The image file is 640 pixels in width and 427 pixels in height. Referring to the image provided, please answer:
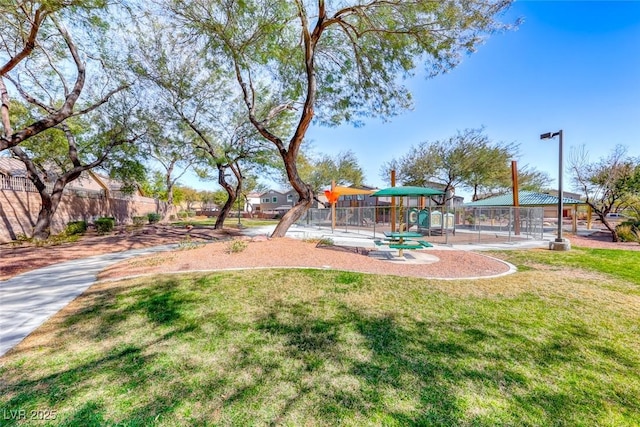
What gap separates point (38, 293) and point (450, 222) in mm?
17020

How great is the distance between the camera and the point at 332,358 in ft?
9.25

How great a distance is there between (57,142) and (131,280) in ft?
50.1

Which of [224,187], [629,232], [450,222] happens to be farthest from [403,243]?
[629,232]

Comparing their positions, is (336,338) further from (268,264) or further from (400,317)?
(268,264)

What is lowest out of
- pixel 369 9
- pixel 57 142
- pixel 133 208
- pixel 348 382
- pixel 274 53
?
pixel 348 382

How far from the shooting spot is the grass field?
6.91 feet

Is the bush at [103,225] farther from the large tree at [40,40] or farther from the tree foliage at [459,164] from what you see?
the tree foliage at [459,164]

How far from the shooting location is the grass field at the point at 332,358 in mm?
2105

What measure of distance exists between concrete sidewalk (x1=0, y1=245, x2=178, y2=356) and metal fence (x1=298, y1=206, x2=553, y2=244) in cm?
1001

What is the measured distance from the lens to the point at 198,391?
2.31 metres

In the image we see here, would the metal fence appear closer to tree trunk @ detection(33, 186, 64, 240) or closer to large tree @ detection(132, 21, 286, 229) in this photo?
large tree @ detection(132, 21, 286, 229)

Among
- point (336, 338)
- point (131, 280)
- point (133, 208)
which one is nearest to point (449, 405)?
point (336, 338)

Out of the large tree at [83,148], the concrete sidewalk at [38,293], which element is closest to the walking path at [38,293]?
the concrete sidewalk at [38,293]

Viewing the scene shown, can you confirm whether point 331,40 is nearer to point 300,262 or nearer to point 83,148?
point 300,262
